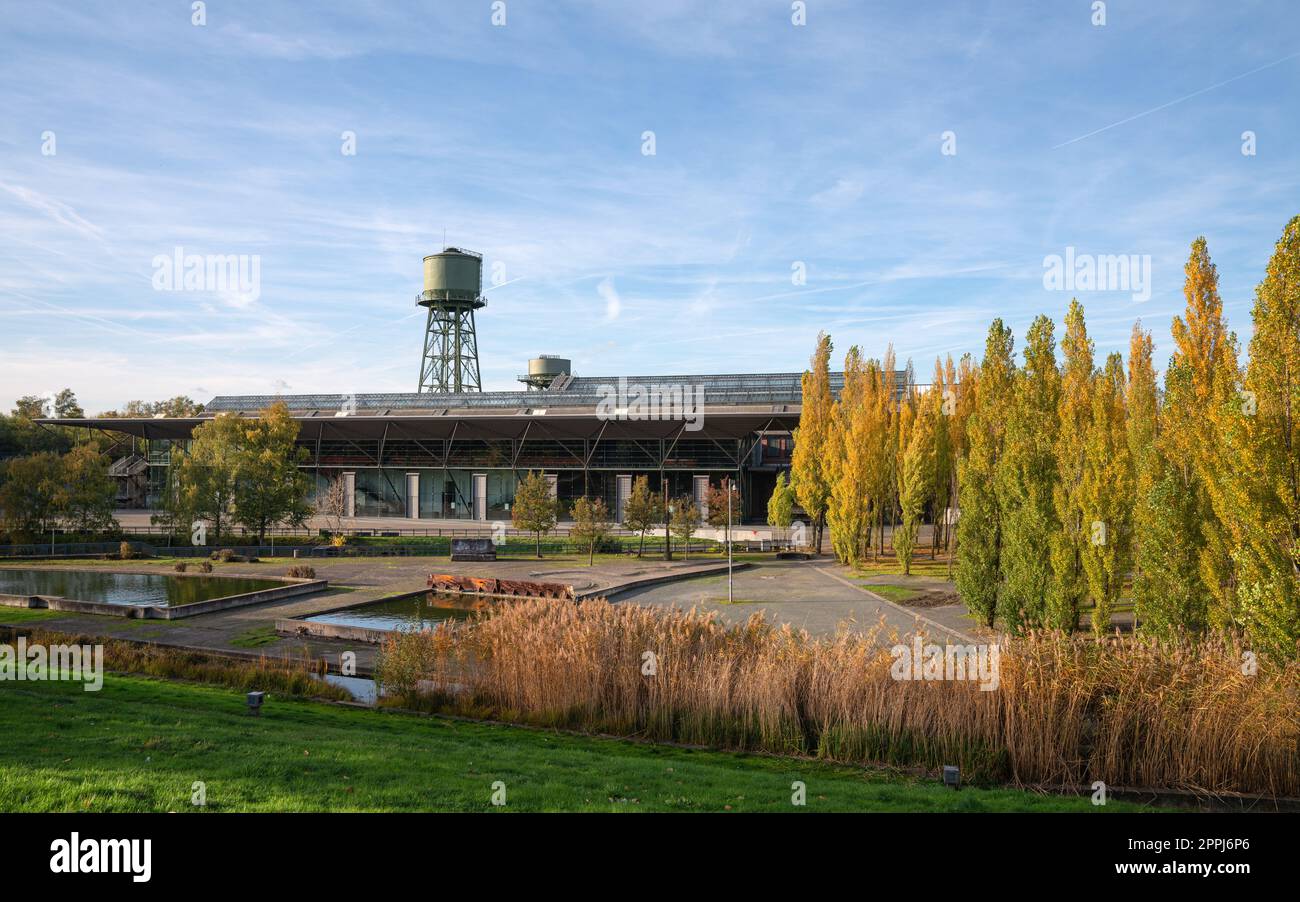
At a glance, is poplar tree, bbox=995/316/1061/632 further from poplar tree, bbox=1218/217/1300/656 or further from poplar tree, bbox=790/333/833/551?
poplar tree, bbox=790/333/833/551

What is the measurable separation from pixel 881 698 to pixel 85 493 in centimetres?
3937

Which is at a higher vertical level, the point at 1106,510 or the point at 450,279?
the point at 450,279

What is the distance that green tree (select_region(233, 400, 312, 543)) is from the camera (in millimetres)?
37906

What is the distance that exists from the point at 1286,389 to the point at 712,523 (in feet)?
106

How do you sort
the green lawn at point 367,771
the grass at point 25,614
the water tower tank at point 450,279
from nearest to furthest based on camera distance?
the green lawn at point 367,771
the grass at point 25,614
the water tower tank at point 450,279

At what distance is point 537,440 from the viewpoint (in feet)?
196

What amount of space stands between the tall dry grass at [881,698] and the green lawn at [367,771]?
659 mm

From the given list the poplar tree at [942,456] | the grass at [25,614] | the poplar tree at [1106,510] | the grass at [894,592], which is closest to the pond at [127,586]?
the grass at [25,614]

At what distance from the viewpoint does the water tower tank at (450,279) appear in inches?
3051

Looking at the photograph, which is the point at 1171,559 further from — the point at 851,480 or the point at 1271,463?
the point at 851,480

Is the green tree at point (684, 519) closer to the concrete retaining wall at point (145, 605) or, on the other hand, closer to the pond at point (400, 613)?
the pond at point (400, 613)

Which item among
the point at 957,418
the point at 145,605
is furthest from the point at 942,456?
the point at 145,605
